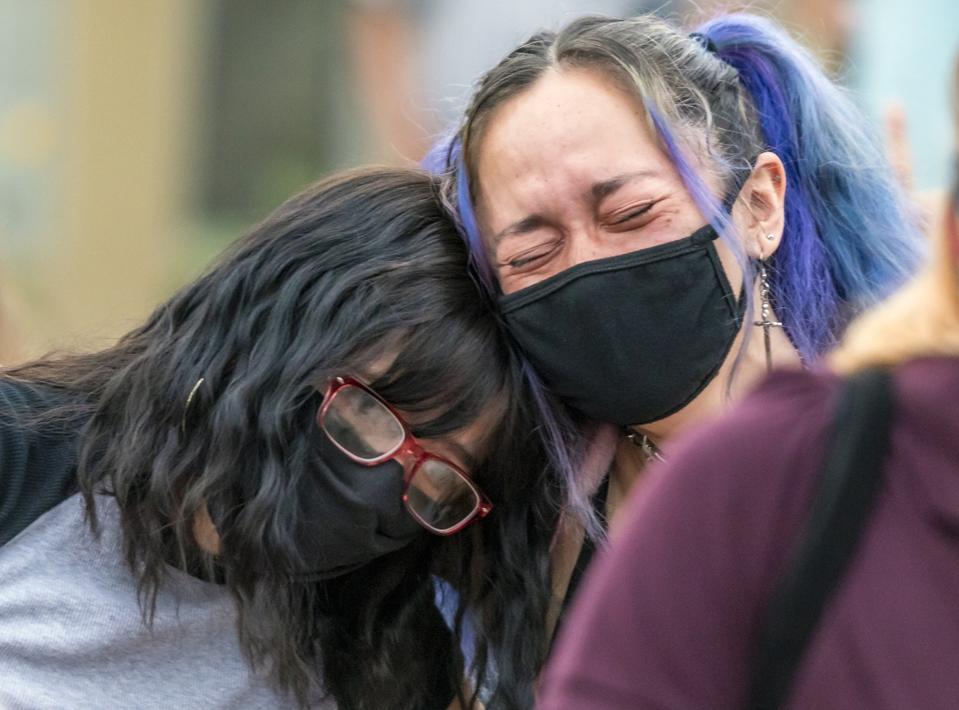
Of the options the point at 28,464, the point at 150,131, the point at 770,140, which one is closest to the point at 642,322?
the point at 770,140

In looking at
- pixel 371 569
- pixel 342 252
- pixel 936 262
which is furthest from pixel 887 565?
pixel 371 569

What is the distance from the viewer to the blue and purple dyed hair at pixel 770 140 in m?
2.41

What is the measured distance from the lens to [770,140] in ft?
8.29

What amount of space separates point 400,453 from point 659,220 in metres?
0.56

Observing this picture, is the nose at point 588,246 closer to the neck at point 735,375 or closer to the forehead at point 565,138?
the forehead at point 565,138

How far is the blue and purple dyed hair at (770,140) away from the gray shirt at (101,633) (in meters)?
0.66

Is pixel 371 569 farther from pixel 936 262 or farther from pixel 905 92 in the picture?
pixel 905 92

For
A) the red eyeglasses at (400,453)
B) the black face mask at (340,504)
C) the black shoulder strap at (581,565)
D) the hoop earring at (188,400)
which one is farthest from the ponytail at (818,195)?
the hoop earring at (188,400)

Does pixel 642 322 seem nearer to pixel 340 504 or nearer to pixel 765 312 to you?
pixel 765 312

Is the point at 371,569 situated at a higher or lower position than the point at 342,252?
lower

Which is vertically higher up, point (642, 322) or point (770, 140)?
point (770, 140)

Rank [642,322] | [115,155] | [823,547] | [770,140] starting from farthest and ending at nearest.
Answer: [115,155] < [770,140] < [642,322] < [823,547]

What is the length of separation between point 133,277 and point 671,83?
19.8 feet

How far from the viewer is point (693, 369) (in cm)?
228
